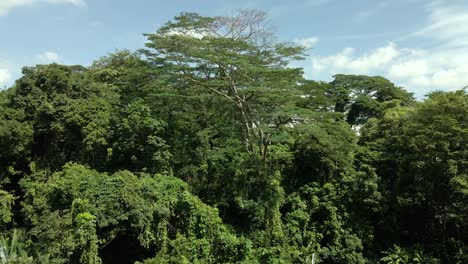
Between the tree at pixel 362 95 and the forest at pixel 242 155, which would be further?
the tree at pixel 362 95

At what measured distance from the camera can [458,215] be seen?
14.9 meters

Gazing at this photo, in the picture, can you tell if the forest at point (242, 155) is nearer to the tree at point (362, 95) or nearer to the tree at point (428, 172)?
the tree at point (428, 172)

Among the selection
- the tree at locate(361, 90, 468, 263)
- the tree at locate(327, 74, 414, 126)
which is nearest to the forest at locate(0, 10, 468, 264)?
the tree at locate(361, 90, 468, 263)

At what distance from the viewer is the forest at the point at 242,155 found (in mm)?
14508

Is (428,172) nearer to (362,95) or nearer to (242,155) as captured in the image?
(242,155)

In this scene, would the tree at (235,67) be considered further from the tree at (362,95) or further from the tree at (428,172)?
the tree at (362,95)

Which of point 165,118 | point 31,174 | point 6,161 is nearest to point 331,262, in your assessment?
point 165,118

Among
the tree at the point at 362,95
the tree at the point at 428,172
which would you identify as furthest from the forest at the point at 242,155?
Result: the tree at the point at 362,95

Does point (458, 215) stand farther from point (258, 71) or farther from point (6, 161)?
point (6, 161)

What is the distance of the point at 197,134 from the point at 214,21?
13.6ft

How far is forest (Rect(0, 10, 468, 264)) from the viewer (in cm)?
1451

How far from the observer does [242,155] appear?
53.1ft

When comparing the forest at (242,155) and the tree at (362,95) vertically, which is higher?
the tree at (362,95)

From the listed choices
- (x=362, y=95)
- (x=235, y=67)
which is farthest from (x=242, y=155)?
(x=362, y=95)
